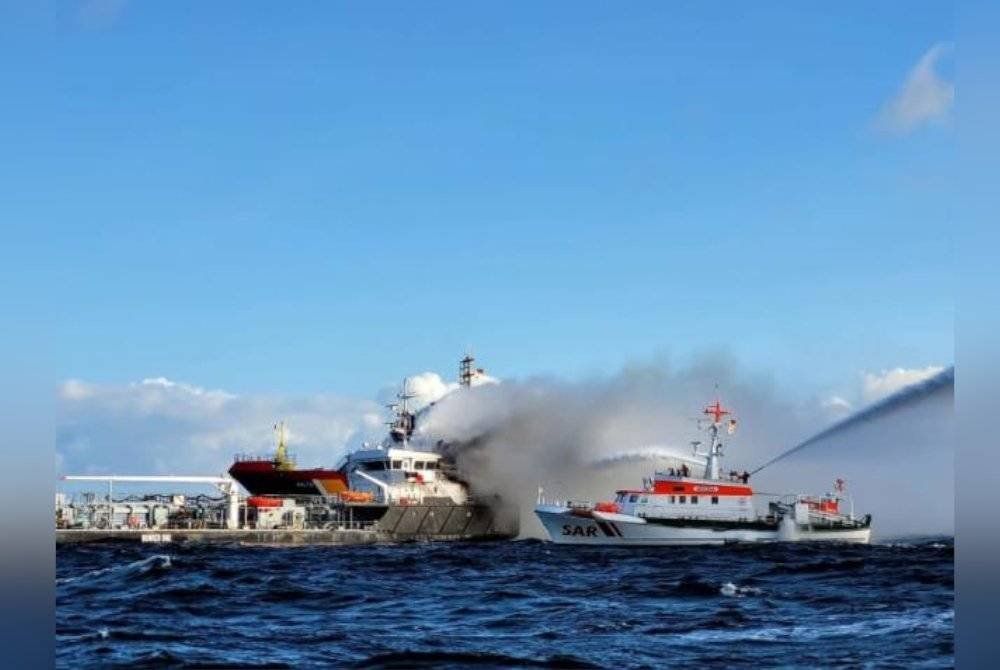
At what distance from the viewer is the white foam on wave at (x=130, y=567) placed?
27719 millimetres

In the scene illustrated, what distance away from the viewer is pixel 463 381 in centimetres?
6138

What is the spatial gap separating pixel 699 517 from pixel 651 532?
216cm

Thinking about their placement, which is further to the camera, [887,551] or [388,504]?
[388,504]

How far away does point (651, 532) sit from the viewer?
150 feet

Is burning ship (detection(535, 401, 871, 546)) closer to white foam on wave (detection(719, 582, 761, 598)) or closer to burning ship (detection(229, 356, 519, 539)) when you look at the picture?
burning ship (detection(229, 356, 519, 539))

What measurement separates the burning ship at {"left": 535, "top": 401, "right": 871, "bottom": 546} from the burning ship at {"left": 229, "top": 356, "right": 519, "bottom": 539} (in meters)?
7.13

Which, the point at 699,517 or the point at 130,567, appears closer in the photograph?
the point at 130,567

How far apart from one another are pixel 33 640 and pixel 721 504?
41598 mm

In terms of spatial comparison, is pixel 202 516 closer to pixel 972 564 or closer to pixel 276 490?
pixel 276 490

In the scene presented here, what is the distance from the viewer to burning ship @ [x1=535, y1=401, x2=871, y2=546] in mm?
45844

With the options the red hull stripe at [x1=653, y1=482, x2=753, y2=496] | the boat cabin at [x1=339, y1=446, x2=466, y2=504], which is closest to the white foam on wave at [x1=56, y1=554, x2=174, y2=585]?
the red hull stripe at [x1=653, y1=482, x2=753, y2=496]

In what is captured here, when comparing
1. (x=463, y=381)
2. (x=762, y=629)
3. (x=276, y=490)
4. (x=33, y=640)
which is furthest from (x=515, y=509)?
(x=33, y=640)

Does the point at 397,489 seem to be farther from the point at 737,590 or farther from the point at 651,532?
the point at 737,590

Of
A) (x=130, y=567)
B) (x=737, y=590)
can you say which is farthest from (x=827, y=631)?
(x=130, y=567)
